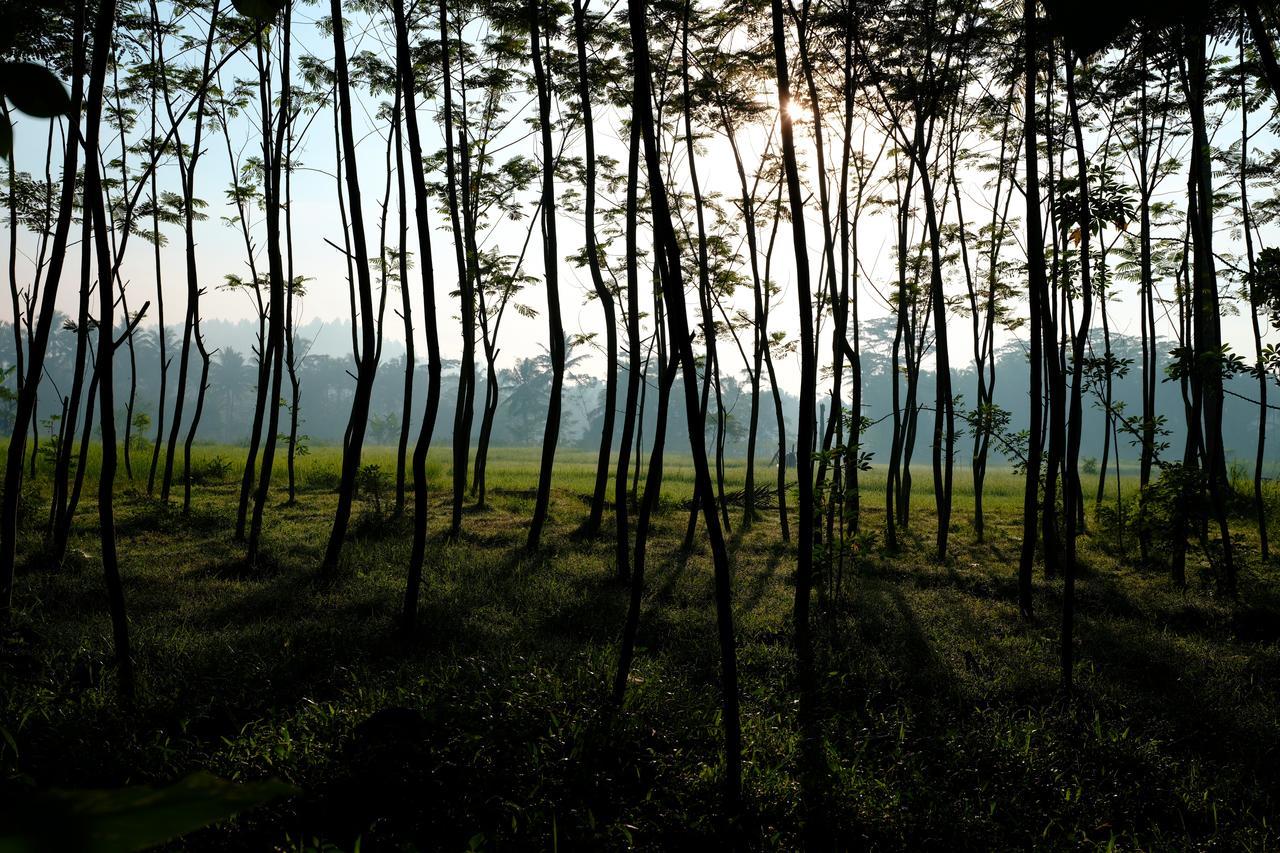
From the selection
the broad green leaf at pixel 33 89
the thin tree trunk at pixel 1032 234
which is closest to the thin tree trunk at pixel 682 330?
the broad green leaf at pixel 33 89

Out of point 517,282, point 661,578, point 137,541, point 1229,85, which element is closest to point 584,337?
point 517,282

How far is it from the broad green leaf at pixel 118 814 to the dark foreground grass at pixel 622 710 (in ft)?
8.77

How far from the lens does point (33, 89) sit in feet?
2.01

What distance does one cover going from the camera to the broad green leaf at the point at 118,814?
26 centimetres

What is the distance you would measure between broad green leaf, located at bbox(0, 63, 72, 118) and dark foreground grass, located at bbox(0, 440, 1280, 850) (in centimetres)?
259

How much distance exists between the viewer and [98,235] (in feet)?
11.2

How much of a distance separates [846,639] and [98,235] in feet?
17.9

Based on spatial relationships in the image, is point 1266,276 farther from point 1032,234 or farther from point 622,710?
point 622,710

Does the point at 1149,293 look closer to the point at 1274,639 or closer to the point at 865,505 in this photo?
the point at 1274,639

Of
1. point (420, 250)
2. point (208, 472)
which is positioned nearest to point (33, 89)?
point (420, 250)

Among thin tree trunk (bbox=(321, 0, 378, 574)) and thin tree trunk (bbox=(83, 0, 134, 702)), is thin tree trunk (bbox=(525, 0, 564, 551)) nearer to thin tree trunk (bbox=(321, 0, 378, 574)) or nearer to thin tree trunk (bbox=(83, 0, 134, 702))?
thin tree trunk (bbox=(321, 0, 378, 574))

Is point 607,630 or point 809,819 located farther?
point 607,630

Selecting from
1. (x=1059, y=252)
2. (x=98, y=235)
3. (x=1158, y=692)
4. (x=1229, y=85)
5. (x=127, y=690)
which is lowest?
(x=1158, y=692)

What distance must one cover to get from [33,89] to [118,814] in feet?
2.10
